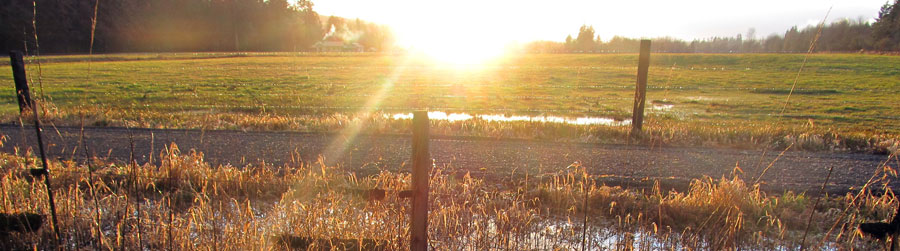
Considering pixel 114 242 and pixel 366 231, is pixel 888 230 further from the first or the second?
pixel 114 242

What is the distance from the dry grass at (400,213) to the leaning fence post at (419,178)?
62 cm

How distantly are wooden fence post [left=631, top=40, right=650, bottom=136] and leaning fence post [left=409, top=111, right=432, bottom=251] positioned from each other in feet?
18.2

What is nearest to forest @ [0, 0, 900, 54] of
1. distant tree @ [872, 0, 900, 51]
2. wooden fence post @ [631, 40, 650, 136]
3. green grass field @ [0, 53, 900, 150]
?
distant tree @ [872, 0, 900, 51]

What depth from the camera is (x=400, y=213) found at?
3.25 m

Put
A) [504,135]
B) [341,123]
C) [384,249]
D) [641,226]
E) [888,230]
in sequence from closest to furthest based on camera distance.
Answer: [888,230], [384,249], [641,226], [504,135], [341,123]

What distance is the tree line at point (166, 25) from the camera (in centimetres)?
4992

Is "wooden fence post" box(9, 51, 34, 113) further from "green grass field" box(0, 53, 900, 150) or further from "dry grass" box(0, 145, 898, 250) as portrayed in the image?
"dry grass" box(0, 145, 898, 250)

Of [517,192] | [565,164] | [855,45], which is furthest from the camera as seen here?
[855,45]

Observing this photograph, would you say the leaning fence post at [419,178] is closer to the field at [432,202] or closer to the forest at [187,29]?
the field at [432,202]

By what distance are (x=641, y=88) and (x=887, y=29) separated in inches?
1159

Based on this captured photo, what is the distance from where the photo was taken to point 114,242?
373 cm

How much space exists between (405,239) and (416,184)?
1019 mm

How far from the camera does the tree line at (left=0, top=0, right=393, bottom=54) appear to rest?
49.9 metres

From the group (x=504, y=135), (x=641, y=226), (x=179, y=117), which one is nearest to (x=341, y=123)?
(x=504, y=135)
